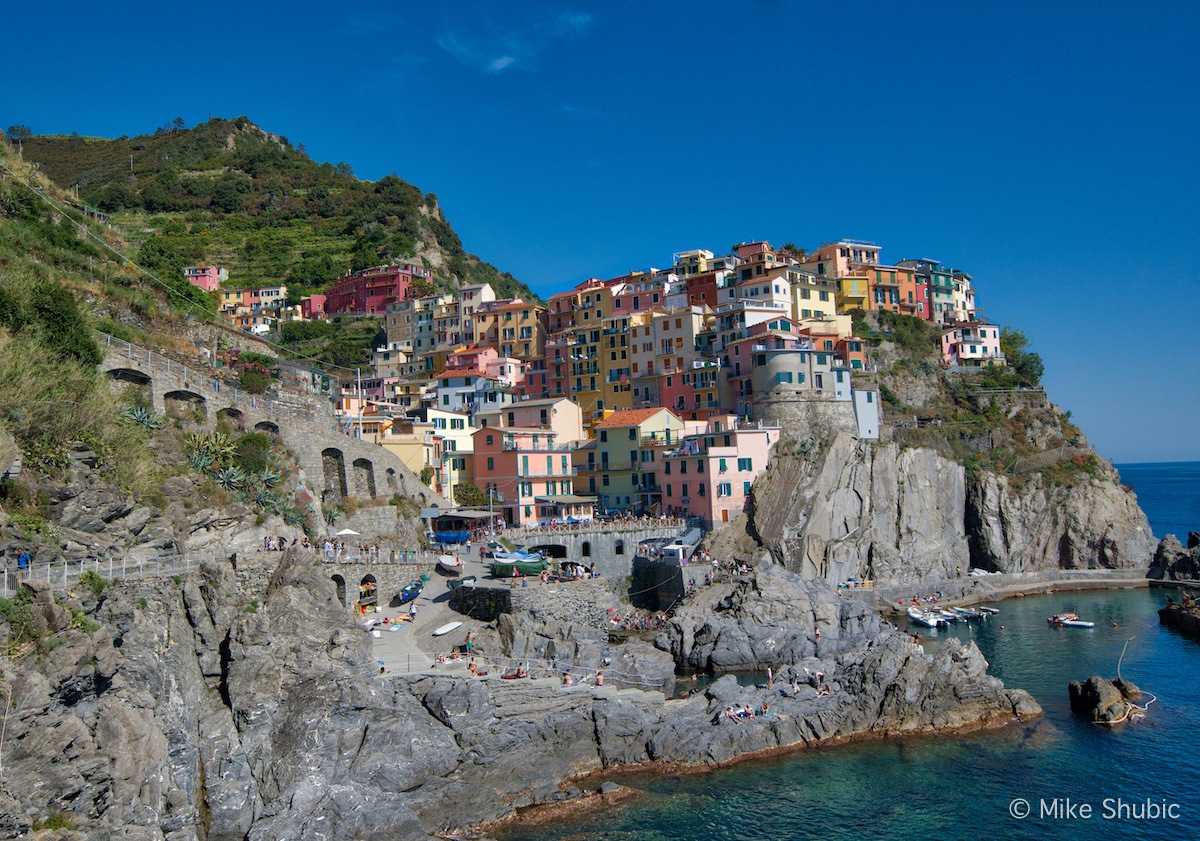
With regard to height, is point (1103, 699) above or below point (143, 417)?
below

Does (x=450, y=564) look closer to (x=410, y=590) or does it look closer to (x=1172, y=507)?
(x=410, y=590)

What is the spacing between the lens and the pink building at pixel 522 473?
54031 millimetres

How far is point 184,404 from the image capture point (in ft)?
126

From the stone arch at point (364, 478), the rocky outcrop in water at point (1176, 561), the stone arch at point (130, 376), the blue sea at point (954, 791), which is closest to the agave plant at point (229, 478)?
the stone arch at point (130, 376)

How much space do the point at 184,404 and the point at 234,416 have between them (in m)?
2.43

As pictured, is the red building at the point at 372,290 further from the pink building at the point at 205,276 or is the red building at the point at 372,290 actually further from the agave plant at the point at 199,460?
the agave plant at the point at 199,460

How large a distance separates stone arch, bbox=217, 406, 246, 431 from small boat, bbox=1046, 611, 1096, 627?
40429mm

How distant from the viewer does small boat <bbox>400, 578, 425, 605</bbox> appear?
123ft

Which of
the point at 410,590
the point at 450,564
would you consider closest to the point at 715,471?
the point at 450,564

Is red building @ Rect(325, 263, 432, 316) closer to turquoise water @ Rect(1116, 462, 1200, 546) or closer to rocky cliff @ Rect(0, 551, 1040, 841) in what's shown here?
rocky cliff @ Rect(0, 551, 1040, 841)

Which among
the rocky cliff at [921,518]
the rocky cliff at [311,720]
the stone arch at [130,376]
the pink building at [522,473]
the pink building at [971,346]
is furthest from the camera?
the pink building at [971,346]

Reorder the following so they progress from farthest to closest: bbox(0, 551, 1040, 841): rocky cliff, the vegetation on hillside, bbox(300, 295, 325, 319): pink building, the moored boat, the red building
→ bbox(300, 295, 325, 319): pink building, the red building, the vegetation on hillside, the moored boat, bbox(0, 551, 1040, 841): rocky cliff

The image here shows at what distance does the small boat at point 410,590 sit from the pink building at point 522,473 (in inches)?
576

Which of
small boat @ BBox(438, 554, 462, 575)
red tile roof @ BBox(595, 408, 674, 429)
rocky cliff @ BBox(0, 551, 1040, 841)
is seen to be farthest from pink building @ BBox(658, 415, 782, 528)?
rocky cliff @ BBox(0, 551, 1040, 841)
